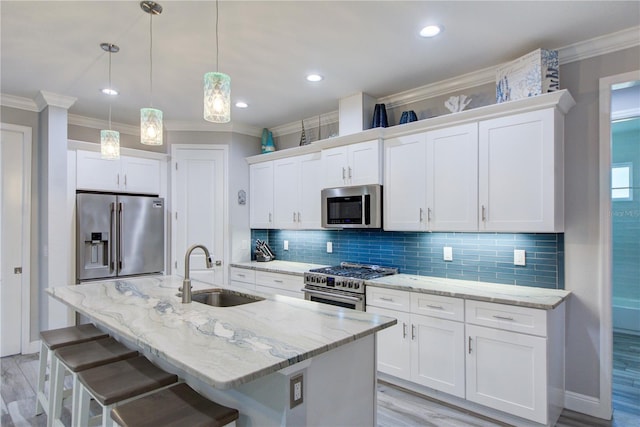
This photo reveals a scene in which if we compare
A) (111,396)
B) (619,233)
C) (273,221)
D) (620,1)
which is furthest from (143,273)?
(619,233)

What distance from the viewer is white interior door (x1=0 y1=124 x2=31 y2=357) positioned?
3732 mm

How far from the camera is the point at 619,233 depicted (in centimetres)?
443

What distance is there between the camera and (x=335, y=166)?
151 inches

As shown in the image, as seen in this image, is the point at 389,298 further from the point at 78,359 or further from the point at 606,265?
the point at 78,359

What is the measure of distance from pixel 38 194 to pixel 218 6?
10.3 feet

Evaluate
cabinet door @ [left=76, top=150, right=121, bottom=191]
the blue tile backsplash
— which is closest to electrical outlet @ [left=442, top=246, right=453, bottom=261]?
the blue tile backsplash

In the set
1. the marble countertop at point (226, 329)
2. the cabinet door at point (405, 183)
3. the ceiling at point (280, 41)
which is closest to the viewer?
the marble countertop at point (226, 329)

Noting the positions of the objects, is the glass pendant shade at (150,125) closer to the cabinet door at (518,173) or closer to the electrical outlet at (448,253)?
the cabinet door at (518,173)

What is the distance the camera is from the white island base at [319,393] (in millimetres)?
1440

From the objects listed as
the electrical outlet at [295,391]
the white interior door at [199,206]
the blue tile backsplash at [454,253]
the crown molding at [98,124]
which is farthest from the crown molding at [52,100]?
the electrical outlet at [295,391]

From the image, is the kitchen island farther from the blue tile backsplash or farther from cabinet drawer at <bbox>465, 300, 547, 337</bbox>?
the blue tile backsplash


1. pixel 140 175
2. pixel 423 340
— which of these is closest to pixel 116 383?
pixel 423 340

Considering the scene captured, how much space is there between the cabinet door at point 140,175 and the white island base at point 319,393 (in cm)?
326

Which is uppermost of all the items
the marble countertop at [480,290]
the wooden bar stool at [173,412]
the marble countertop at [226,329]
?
the marble countertop at [226,329]
